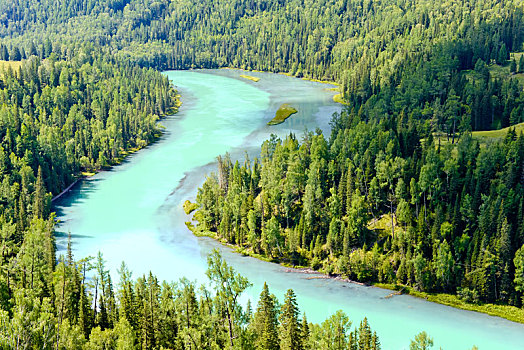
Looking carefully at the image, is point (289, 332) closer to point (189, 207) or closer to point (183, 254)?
point (183, 254)

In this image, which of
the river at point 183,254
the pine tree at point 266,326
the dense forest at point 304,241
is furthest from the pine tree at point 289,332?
the river at point 183,254

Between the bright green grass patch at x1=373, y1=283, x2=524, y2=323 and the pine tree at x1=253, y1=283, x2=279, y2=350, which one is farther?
the bright green grass patch at x1=373, y1=283, x2=524, y2=323

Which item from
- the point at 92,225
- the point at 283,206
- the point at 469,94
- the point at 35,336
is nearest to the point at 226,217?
the point at 283,206

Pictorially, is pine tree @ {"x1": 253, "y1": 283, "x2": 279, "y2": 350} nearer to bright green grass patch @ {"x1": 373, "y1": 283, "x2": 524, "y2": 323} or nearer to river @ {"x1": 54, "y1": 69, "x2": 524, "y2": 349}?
river @ {"x1": 54, "y1": 69, "x2": 524, "y2": 349}

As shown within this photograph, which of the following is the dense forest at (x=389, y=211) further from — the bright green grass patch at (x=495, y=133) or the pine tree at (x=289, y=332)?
the pine tree at (x=289, y=332)

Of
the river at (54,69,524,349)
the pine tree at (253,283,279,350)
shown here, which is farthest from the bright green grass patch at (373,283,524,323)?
the pine tree at (253,283,279,350)
